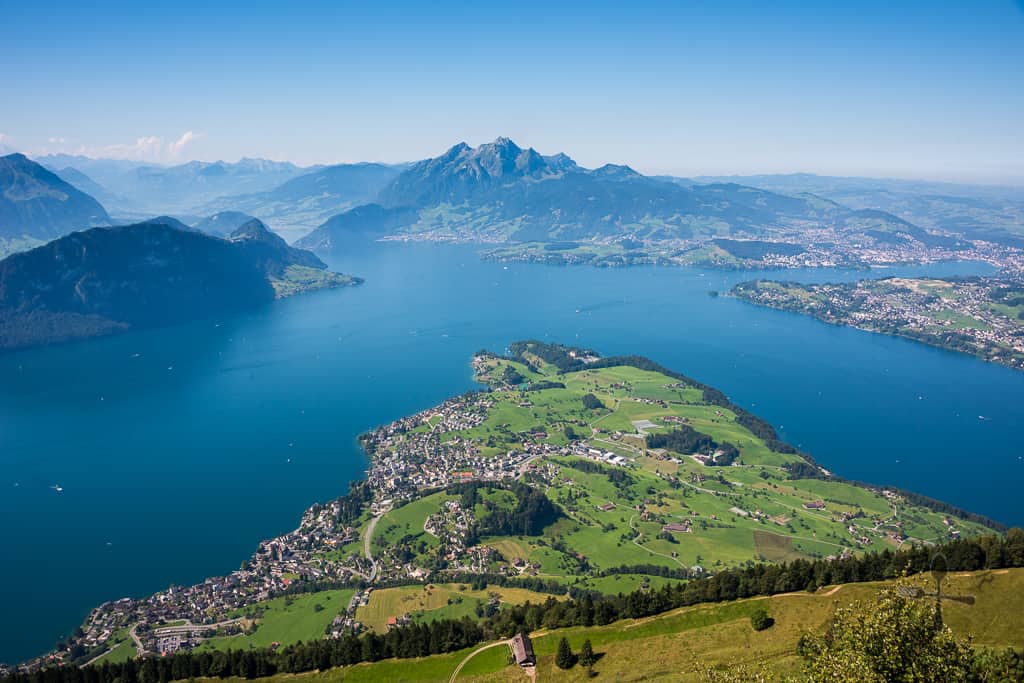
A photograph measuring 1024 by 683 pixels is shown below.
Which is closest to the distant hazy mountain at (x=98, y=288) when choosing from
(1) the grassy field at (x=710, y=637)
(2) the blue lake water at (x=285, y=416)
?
(2) the blue lake water at (x=285, y=416)

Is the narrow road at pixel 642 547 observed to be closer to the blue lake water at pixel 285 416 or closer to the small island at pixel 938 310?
the blue lake water at pixel 285 416

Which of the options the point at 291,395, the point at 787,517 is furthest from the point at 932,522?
the point at 291,395

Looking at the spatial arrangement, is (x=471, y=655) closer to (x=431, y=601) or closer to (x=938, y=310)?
(x=431, y=601)

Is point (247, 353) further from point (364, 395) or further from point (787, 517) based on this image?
point (787, 517)

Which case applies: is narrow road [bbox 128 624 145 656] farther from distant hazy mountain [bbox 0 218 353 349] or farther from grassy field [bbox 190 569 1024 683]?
distant hazy mountain [bbox 0 218 353 349]

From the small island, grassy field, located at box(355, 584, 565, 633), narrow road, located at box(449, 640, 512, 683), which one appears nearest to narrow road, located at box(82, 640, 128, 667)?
grassy field, located at box(355, 584, 565, 633)

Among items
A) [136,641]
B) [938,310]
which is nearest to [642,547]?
[136,641]
